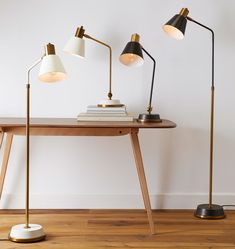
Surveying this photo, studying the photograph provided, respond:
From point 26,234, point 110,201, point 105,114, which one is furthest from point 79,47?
point 26,234

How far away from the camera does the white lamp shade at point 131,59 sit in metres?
3.19

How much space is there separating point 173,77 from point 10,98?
1.09 metres

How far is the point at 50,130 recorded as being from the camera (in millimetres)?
2822

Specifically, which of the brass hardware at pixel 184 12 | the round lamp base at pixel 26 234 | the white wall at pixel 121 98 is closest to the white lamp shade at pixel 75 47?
the white wall at pixel 121 98

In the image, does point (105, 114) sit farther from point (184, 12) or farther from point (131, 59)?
point (184, 12)

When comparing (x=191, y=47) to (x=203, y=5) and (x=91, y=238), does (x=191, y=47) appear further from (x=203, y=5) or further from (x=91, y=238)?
(x=91, y=238)

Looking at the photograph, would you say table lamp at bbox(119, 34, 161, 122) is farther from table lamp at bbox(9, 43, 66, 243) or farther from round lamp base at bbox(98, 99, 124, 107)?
table lamp at bbox(9, 43, 66, 243)

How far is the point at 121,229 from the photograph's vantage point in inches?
113

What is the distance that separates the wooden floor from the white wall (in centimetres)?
16

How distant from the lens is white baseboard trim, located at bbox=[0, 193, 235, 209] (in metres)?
3.34

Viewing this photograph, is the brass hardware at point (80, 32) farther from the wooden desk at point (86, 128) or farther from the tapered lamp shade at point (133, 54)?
the wooden desk at point (86, 128)

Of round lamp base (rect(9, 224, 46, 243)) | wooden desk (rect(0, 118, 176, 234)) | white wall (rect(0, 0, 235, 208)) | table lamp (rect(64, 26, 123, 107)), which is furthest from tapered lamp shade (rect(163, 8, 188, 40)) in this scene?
round lamp base (rect(9, 224, 46, 243))

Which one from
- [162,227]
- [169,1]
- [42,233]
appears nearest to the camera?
[42,233]

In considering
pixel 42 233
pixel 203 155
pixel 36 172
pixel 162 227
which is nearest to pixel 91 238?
pixel 42 233
